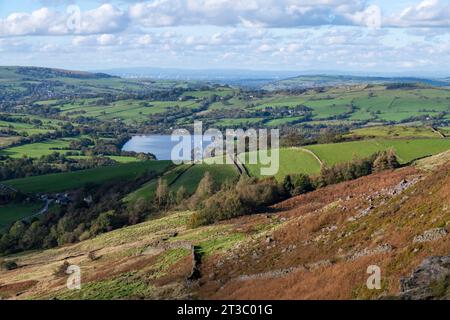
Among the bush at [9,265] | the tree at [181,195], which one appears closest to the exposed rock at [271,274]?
the bush at [9,265]

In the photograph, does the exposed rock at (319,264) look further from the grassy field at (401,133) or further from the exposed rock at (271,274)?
the grassy field at (401,133)

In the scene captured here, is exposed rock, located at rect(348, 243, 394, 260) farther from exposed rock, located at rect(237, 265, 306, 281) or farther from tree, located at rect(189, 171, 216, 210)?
tree, located at rect(189, 171, 216, 210)

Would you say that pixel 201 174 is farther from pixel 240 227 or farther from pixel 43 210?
pixel 240 227

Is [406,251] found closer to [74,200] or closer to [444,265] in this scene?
[444,265]

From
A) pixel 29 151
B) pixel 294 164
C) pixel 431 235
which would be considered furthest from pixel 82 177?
pixel 431 235

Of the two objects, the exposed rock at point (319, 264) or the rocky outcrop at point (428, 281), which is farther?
the exposed rock at point (319, 264)

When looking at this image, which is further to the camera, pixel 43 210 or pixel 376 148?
pixel 43 210

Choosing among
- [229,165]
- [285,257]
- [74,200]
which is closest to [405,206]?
[285,257]
